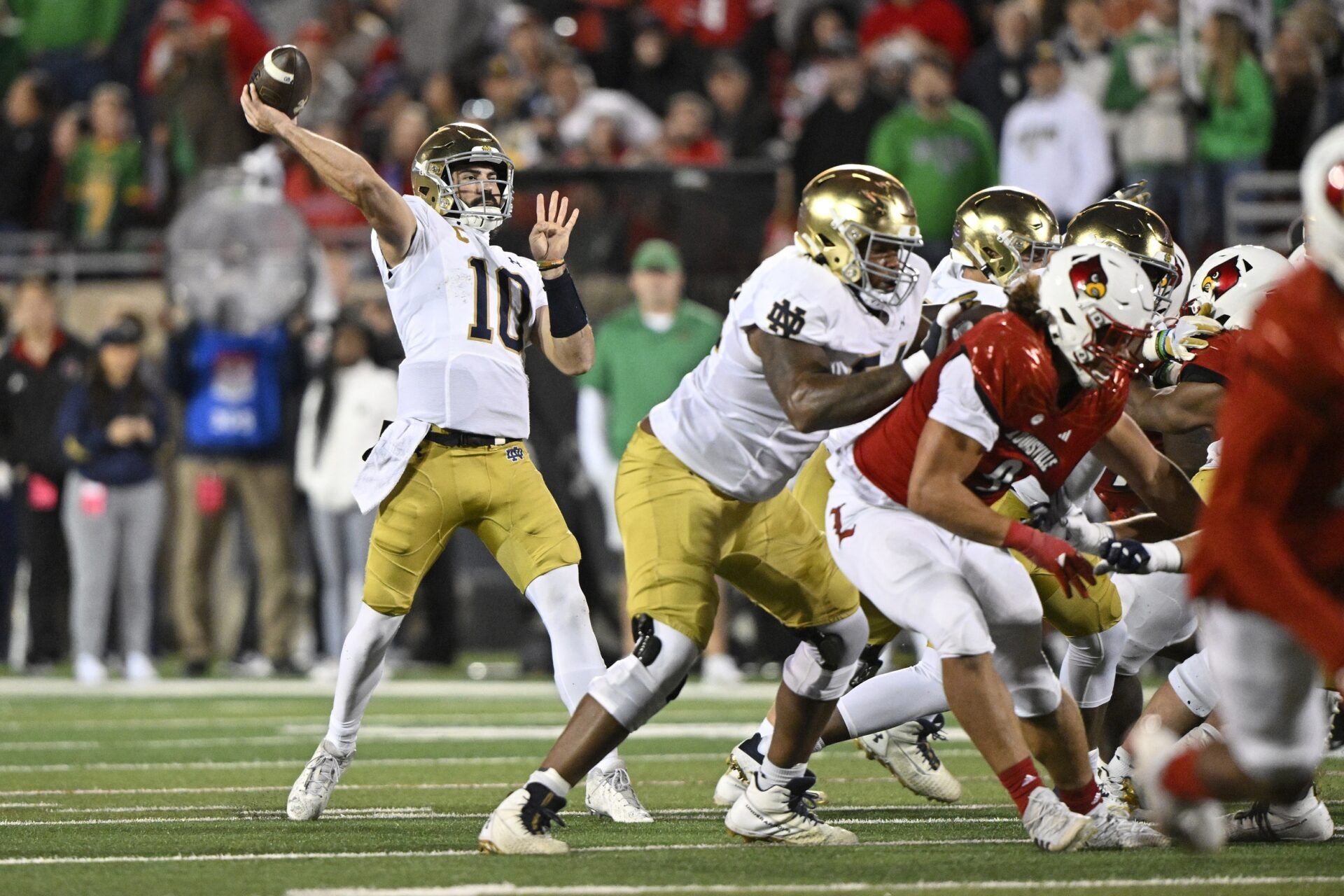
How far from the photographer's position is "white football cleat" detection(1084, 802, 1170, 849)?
5117mm

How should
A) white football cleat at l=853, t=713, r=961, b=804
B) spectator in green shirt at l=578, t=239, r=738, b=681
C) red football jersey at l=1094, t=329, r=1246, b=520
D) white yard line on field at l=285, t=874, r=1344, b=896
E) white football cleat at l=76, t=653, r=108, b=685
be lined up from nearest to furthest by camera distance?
white yard line on field at l=285, t=874, r=1344, b=896, red football jersey at l=1094, t=329, r=1246, b=520, white football cleat at l=853, t=713, r=961, b=804, spectator in green shirt at l=578, t=239, r=738, b=681, white football cleat at l=76, t=653, r=108, b=685

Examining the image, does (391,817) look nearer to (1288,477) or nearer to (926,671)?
(926,671)

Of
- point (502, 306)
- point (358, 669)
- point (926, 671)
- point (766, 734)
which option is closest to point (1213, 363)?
point (926, 671)

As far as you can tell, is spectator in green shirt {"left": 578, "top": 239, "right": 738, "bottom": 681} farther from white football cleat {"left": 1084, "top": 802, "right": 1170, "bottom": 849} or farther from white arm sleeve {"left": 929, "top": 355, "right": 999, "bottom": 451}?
white arm sleeve {"left": 929, "top": 355, "right": 999, "bottom": 451}

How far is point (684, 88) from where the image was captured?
14109mm

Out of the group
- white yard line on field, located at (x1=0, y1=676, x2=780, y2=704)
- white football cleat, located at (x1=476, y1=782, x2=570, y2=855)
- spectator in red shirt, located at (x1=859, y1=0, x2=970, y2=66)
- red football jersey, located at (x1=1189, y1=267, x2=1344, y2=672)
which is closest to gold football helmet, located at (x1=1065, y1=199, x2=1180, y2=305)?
red football jersey, located at (x1=1189, y1=267, x2=1344, y2=672)

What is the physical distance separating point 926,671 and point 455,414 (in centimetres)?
160

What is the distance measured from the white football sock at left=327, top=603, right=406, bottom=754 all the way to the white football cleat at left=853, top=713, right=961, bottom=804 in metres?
1.53

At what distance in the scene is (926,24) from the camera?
44.2 feet

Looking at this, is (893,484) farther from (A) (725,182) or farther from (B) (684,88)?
(B) (684,88)

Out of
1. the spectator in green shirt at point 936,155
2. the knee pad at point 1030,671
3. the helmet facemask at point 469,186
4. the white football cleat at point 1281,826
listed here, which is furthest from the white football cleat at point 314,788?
the spectator in green shirt at point 936,155

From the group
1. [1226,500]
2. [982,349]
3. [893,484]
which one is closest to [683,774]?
[893,484]

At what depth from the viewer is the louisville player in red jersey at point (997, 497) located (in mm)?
4969

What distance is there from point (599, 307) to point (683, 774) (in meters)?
5.40
